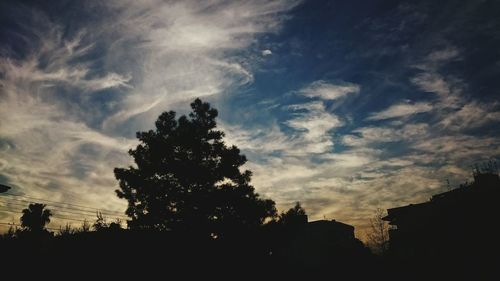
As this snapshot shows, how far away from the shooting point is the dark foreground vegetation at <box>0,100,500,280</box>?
16.1m

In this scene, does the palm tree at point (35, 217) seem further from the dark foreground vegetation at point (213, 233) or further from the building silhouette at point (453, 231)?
the building silhouette at point (453, 231)

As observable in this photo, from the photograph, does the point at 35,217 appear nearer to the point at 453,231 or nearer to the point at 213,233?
the point at 213,233

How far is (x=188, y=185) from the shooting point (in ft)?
80.9

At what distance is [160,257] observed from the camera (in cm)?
1927

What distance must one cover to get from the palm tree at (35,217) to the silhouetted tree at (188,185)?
21194mm

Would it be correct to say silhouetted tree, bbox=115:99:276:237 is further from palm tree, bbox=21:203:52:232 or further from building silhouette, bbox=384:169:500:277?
palm tree, bbox=21:203:52:232

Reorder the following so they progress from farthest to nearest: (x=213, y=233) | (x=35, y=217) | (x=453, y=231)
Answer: (x=35, y=217), (x=213, y=233), (x=453, y=231)

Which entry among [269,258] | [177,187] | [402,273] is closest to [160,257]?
[177,187]

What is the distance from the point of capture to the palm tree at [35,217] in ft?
123

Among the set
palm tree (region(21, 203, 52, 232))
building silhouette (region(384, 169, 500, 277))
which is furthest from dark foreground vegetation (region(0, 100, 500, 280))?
palm tree (region(21, 203, 52, 232))

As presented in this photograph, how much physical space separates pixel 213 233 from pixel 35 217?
27.8 m

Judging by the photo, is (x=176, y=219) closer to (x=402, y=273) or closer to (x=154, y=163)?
(x=154, y=163)

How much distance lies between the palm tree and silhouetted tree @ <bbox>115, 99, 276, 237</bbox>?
21194 mm

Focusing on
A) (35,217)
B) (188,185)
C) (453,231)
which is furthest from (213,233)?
(35,217)
